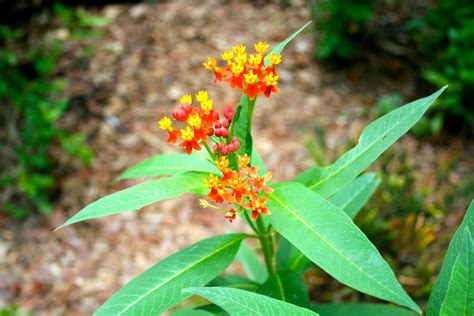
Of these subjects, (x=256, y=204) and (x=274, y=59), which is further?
(x=274, y=59)

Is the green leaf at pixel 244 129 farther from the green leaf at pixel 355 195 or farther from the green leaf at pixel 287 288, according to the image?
the green leaf at pixel 355 195

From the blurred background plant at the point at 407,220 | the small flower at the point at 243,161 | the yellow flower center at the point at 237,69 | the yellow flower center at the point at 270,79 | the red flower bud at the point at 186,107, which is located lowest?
the blurred background plant at the point at 407,220

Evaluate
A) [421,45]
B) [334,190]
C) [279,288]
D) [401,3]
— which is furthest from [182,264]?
[401,3]

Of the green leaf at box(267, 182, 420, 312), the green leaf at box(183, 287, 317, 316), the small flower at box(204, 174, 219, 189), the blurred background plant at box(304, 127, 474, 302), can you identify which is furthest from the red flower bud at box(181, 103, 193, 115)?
the blurred background plant at box(304, 127, 474, 302)

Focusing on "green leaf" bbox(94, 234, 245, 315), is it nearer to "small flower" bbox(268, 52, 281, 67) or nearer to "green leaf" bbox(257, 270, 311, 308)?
"green leaf" bbox(257, 270, 311, 308)

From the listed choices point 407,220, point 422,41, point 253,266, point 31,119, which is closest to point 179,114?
point 253,266

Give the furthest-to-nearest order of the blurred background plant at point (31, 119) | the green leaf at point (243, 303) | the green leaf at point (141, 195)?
1. the blurred background plant at point (31, 119)
2. the green leaf at point (141, 195)
3. the green leaf at point (243, 303)

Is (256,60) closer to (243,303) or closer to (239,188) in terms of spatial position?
(239,188)

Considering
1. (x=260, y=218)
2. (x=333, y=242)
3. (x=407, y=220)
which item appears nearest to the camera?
(x=333, y=242)

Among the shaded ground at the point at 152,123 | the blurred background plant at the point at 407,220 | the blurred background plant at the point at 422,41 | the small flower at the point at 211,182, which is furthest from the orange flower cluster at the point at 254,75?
the blurred background plant at the point at 422,41
